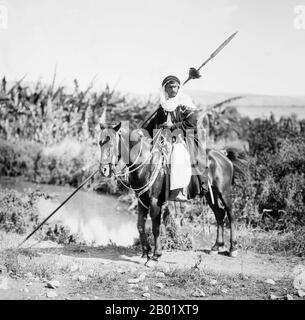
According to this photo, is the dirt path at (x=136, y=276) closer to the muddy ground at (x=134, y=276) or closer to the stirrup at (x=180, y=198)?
the muddy ground at (x=134, y=276)

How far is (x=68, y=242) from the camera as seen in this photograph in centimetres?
938

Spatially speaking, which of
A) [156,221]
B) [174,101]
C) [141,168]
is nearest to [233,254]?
[156,221]

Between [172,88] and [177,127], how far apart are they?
0.72m

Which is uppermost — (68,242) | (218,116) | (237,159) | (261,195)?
(218,116)

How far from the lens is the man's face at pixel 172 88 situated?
769cm

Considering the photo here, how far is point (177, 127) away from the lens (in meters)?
7.90

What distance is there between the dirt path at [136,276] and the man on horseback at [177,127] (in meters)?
1.42

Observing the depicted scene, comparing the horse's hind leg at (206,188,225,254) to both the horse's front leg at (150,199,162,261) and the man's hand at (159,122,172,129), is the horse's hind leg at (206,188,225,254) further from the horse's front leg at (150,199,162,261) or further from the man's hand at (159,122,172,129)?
the man's hand at (159,122,172,129)

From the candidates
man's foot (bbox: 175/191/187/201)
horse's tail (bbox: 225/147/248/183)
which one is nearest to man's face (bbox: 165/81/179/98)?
man's foot (bbox: 175/191/187/201)

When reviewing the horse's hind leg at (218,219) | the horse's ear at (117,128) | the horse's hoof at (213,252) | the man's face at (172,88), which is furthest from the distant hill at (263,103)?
the horse's ear at (117,128)

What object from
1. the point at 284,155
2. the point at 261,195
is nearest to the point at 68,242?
the point at 261,195

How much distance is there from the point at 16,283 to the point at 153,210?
2.64m

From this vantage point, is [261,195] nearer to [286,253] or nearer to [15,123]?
[286,253]

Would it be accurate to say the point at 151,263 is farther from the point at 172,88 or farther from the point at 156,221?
the point at 172,88
